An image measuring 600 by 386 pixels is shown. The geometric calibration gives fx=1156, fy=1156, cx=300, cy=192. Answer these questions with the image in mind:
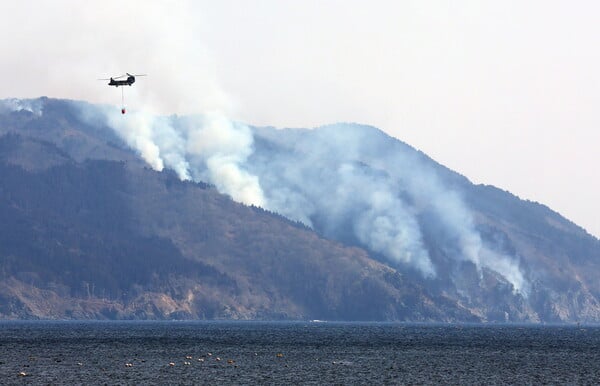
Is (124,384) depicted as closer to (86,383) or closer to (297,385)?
(86,383)

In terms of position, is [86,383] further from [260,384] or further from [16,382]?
[260,384]

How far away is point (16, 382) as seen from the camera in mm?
199375

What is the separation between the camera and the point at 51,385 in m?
196

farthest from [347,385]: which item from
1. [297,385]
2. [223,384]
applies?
[223,384]

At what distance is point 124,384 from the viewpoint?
19612 cm

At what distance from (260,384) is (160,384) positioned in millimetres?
17179

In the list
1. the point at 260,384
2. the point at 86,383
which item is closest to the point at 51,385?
the point at 86,383

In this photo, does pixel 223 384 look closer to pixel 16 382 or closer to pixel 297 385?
pixel 297 385

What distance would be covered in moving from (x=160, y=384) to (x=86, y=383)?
12770mm

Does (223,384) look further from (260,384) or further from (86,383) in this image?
(86,383)

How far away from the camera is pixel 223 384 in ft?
650

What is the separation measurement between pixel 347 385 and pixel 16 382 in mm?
57065

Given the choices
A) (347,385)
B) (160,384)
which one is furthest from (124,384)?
(347,385)

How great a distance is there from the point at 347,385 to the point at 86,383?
44.8 m
